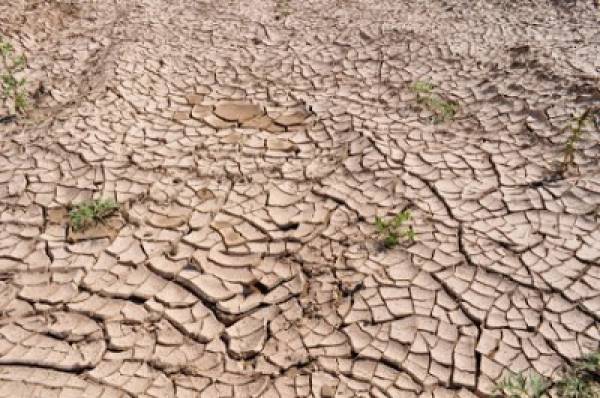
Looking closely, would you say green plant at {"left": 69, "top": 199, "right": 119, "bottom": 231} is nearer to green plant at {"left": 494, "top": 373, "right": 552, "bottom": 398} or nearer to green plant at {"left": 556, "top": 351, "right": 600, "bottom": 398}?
green plant at {"left": 494, "top": 373, "right": 552, "bottom": 398}

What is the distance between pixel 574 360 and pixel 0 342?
2282 millimetres

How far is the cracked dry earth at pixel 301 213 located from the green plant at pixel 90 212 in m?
0.06

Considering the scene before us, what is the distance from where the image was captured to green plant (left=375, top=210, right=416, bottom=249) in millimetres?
2617

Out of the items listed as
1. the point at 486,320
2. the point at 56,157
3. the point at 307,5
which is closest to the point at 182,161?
the point at 56,157

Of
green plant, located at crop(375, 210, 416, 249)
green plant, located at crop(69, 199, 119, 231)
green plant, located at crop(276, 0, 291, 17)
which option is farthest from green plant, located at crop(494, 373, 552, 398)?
green plant, located at crop(276, 0, 291, 17)

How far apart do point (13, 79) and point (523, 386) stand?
11.9ft

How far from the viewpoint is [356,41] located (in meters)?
4.54

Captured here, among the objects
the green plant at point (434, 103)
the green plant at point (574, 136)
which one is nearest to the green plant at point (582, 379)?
the green plant at point (574, 136)

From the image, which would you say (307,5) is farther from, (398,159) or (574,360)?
(574,360)

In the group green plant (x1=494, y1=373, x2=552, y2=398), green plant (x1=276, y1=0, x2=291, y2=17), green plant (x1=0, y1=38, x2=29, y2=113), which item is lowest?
green plant (x1=494, y1=373, x2=552, y2=398)

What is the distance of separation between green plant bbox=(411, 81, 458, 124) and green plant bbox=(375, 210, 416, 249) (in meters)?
1.04

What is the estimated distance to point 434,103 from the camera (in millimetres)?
3654

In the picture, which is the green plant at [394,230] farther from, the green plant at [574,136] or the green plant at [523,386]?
the green plant at [574,136]

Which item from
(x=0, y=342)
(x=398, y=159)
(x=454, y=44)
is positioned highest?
(x=454, y=44)
